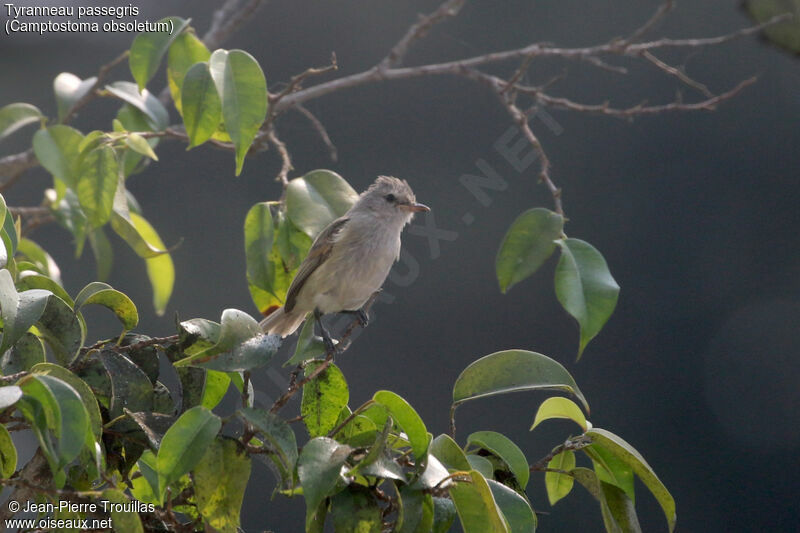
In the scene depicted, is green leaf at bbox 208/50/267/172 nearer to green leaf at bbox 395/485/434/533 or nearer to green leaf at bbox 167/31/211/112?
green leaf at bbox 167/31/211/112

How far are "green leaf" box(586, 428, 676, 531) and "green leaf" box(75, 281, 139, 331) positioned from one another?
2.77 ft

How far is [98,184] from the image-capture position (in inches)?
76.0

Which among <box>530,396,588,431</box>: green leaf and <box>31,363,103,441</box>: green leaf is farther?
<box>530,396,588,431</box>: green leaf

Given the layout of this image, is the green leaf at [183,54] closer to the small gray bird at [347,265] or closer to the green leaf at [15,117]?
the green leaf at [15,117]

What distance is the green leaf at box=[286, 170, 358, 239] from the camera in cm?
206

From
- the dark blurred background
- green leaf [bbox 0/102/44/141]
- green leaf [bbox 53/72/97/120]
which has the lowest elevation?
the dark blurred background

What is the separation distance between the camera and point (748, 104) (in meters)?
4.84

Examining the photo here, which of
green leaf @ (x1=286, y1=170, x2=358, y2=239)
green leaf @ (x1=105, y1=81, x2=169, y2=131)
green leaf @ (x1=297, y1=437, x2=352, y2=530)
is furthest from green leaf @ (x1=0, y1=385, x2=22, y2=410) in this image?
green leaf @ (x1=105, y1=81, x2=169, y2=131)

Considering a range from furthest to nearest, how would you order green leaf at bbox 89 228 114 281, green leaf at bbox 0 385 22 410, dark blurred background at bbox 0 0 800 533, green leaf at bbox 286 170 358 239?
1. dark blurred background at bbox 0 0 800 533
2. green leaf at bbox 89 228 114 281
3. green leaf at bbox 286 170 358 239
4. green leaf at bbox 0 385 22 410

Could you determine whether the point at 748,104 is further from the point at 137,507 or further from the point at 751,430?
the point at 137,507

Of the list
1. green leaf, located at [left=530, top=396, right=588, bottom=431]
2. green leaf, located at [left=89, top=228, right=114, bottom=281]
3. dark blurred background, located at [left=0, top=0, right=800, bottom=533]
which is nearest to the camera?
green leaf, located at [left=530, top=396, right=588, bottom=431]

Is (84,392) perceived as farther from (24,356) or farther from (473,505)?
(473,505)

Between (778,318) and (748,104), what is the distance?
1310 mm

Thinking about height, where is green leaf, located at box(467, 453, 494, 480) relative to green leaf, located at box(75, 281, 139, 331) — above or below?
below
